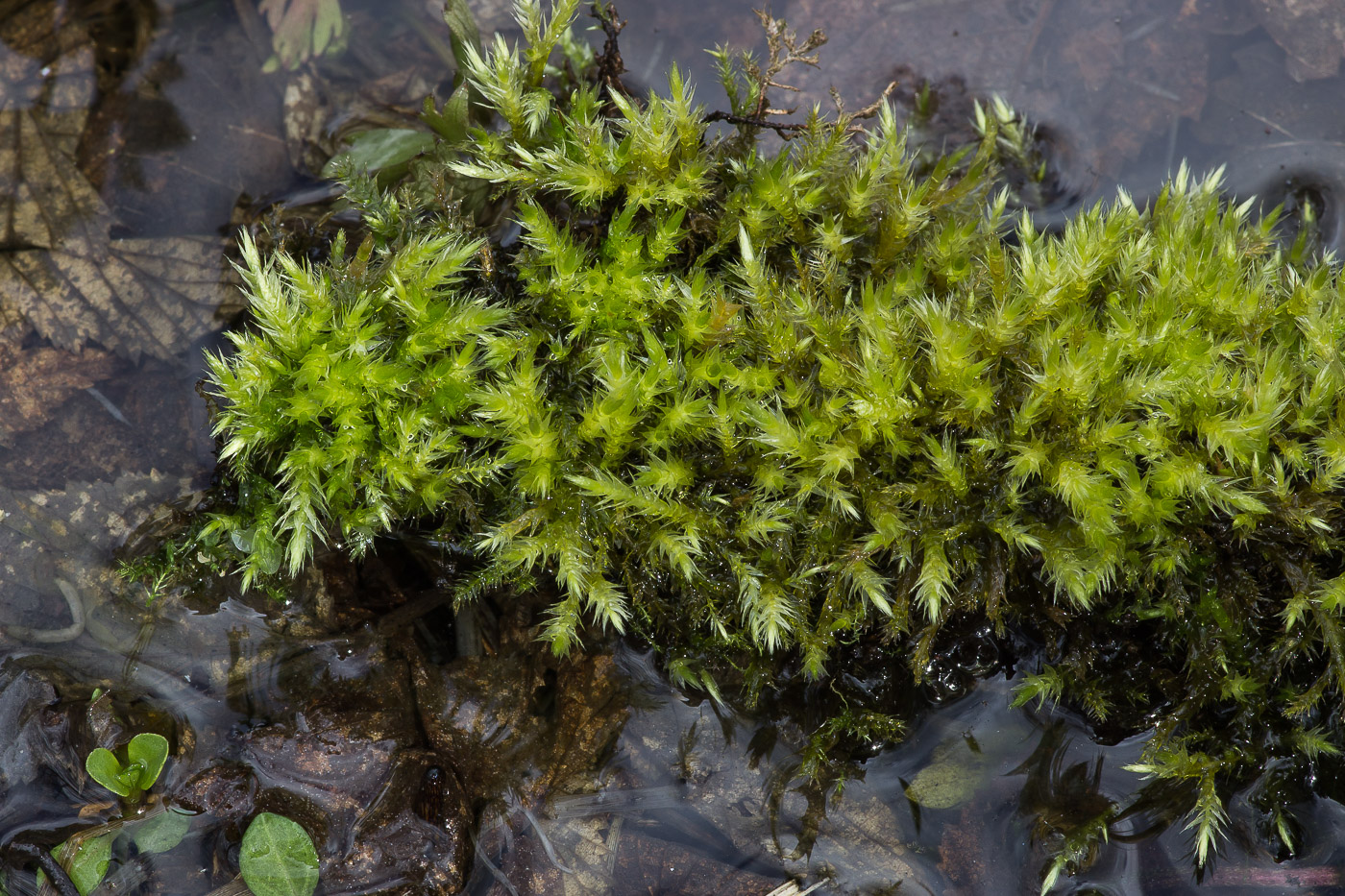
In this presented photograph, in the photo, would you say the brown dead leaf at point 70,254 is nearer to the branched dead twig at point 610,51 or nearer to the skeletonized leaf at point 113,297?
the skeletonized leaf at point 113,297

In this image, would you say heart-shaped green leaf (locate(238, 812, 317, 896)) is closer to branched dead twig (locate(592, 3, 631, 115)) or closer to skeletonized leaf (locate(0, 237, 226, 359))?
skeletonized leaf (locate(0, 237, 226, 359))

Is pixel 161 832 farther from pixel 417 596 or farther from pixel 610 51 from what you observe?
pixel 610 51

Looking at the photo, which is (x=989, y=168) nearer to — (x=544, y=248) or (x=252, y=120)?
(x=544, y=248)

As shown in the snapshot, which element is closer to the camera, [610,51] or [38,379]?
[610,51]

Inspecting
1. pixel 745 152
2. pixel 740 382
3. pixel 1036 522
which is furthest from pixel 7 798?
pixel 1036 522

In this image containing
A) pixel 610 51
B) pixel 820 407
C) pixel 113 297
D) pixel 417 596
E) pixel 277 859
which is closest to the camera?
pixel 820 407

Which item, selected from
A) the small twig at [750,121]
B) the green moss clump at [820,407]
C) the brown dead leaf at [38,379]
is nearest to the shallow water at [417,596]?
the brown dead leaf at [38,379]

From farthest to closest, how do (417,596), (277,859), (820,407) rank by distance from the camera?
1. (417,596)
2. (277,859)
3. (820,407)

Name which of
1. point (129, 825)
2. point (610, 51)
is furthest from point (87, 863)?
point (610, 51)
